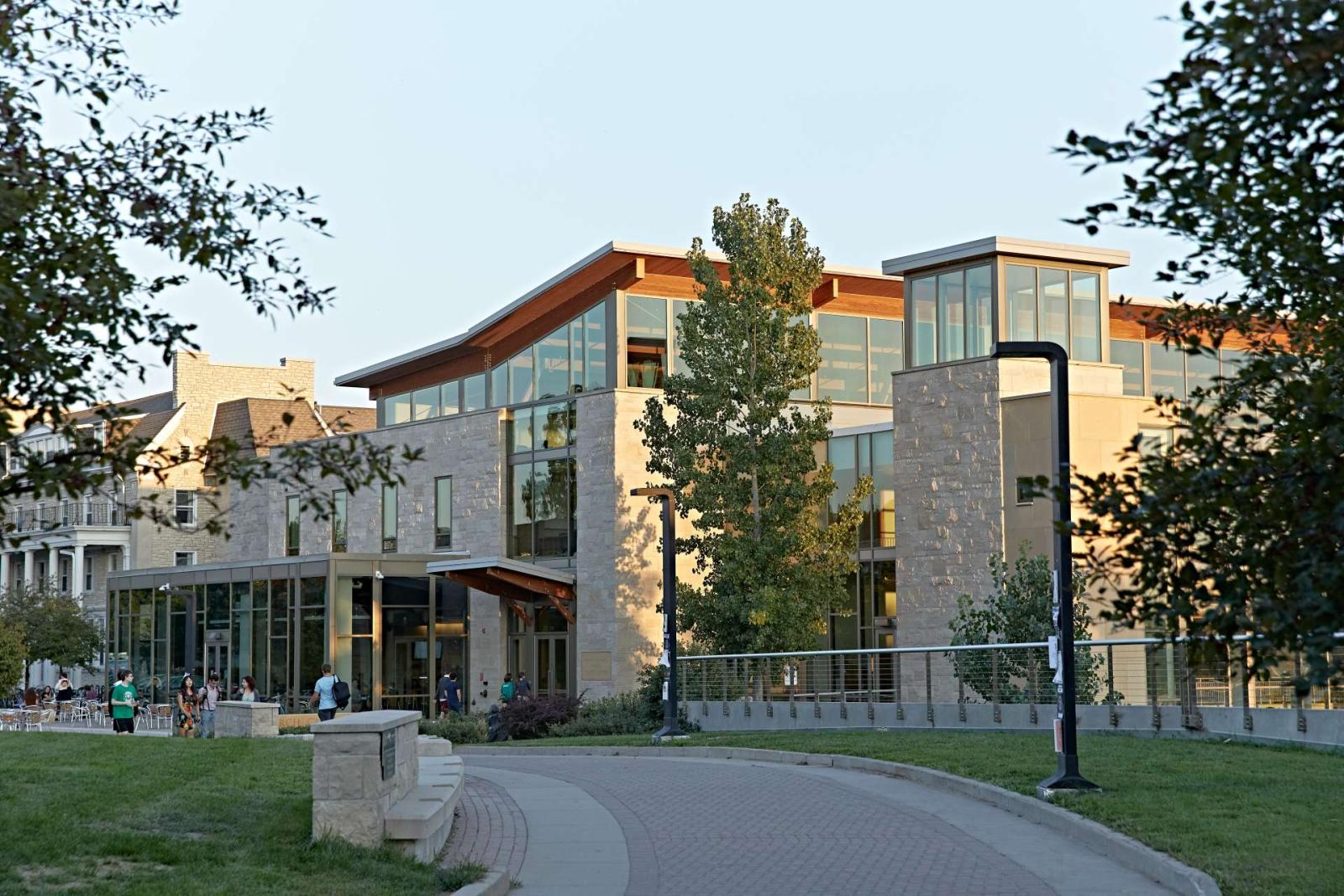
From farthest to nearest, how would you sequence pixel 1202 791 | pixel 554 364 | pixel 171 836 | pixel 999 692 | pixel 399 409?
pixel 399 409, pixel 554 364, pixel 999 692, pixel 1202 791, pixel 171 836

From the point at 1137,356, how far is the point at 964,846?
1429 inches

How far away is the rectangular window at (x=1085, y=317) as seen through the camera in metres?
36.5

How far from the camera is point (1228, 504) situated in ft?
21.5

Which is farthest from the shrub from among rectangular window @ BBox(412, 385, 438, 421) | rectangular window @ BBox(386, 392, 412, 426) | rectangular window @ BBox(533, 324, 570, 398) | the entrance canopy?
rectangular window @ BBox(386, 392, 412, 426)

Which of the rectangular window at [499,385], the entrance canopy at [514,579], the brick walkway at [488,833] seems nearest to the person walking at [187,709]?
the entrance canopy at [514,579]

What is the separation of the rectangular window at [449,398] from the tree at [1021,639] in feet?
86.1

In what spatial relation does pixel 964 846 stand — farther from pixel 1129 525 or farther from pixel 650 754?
pixel 650 754

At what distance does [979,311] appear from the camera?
1432 inches

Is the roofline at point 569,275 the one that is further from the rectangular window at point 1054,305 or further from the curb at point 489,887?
the curb at point 489,887

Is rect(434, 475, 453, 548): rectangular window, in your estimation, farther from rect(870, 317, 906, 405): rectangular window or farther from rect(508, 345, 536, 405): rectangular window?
rect(870, 317, 906, 405): rectangular window

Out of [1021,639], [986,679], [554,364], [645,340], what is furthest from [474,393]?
[986,679]

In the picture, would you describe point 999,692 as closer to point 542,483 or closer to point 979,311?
point 979,311

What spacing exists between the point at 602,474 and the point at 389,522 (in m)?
11.9

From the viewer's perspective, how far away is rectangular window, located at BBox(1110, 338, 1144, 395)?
4694cm
